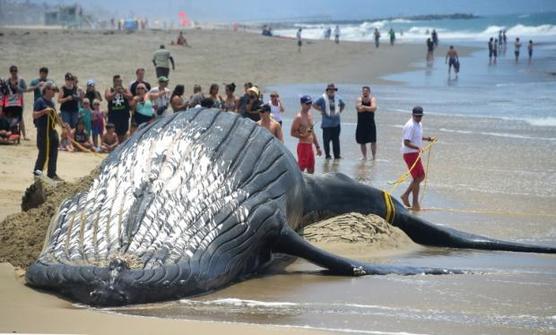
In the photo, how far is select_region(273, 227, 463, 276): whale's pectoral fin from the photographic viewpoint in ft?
33.4

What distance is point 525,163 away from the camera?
66.9ft

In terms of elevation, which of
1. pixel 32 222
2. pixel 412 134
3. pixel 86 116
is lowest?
pixel 86 116

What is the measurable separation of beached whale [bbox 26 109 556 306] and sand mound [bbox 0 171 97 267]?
55cm

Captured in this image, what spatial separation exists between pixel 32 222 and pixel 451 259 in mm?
4608

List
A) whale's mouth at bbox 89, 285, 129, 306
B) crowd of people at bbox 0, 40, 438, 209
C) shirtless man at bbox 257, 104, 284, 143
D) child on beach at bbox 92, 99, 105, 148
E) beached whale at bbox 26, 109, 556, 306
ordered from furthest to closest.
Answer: child on beach at bbox 92, 99, 105, 148 < crowd of people at bbox 0, 40, 438, 209 < shirtless man at bbox 257, 104, 284, 143 < beached whale at bbox 26, 109, 556, 306 < whale's mouth at bbox 89, 285, 129, 306

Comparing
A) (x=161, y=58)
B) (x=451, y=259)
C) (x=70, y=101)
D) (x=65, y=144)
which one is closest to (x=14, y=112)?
(x=70, y=101)

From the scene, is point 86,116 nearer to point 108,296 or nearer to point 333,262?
point 333,262

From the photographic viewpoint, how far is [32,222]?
11.1m

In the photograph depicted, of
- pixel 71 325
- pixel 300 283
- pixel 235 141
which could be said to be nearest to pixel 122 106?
pixel 235 141

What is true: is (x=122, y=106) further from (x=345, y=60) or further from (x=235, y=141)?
(x=345, y=60)

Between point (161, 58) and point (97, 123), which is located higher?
point (161, 58)

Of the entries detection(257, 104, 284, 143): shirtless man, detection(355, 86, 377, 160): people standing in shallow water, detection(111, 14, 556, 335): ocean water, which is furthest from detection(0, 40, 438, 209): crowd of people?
detection(257, 104, 284, 143): shirtless man

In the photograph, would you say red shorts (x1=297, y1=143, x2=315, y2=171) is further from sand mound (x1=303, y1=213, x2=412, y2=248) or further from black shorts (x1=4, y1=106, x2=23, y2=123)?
black shorts (x1=4, y1=106, x2=23, y2=123)

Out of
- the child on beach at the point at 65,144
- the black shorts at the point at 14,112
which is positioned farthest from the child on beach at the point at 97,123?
the black shorts at the point at 14,112
